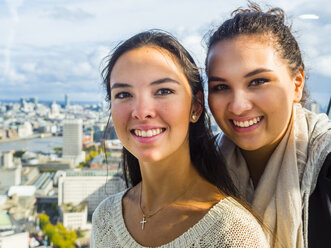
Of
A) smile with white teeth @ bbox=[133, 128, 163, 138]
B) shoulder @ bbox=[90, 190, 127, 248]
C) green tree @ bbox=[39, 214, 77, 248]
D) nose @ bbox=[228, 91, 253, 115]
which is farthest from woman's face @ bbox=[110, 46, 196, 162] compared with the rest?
green tree @ bbox=[39, 214, 77, 248]

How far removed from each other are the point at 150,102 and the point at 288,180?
13.6 inches

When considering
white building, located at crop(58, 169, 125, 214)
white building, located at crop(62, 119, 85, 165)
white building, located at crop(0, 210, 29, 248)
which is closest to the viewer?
white building, located at crop(0, 210, 29, 248)

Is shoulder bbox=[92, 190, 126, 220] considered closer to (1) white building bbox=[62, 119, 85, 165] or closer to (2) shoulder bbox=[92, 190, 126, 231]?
(2) shoulder bbox=[92, 190, 126, 231]

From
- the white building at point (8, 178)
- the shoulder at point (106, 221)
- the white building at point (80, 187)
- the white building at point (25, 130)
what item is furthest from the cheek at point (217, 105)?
the white building at point (25, 130)

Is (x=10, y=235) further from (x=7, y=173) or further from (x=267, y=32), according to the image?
(x=267, y=32)

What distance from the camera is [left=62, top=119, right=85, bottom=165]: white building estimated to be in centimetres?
765

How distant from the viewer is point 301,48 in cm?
92

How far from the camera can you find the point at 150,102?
A: 0.69 m

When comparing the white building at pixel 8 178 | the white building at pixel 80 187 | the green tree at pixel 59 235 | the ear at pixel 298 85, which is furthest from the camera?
the white building at pixel 80 187

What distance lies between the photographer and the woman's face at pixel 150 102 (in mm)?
694

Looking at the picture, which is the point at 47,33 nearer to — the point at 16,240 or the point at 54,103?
the point at 54,103

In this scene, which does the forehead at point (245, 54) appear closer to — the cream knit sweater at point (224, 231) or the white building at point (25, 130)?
the cream knit sweater at point (224, 231)

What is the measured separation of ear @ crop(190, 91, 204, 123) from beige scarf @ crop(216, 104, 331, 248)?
0.60ft

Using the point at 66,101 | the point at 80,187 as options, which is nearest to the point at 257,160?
the point at 80,187
